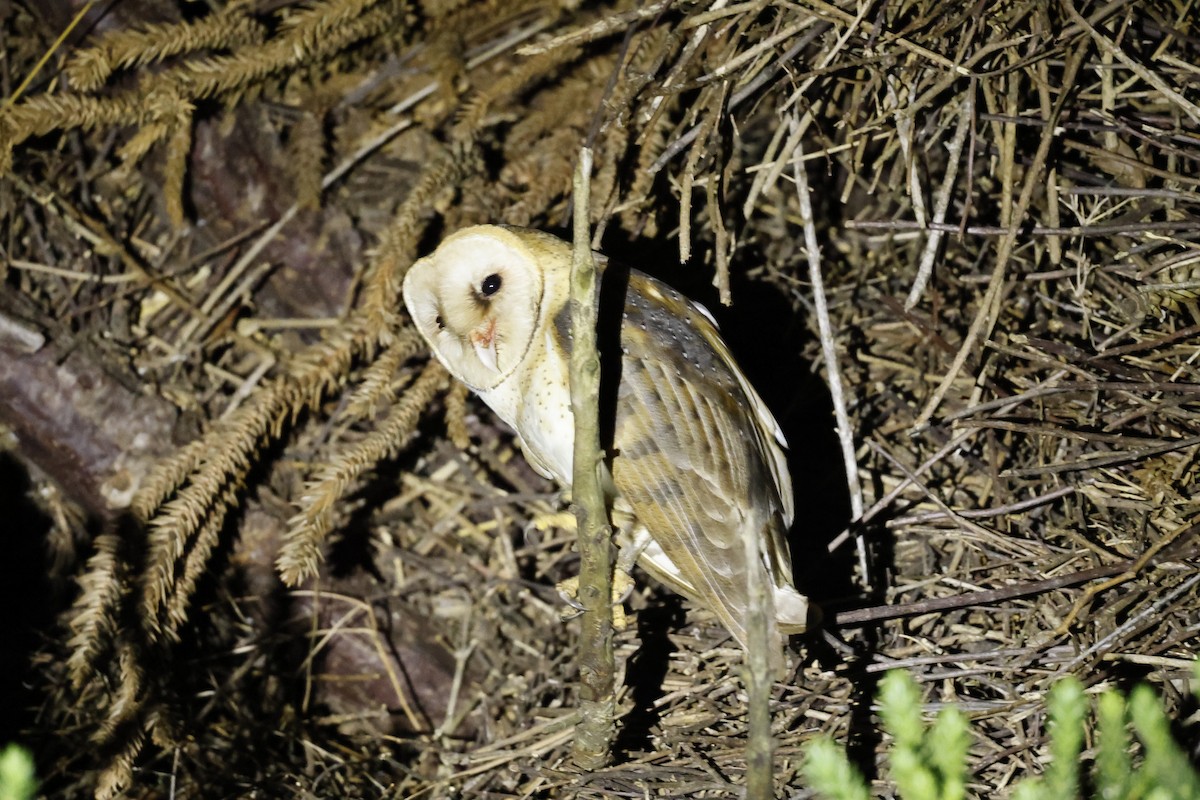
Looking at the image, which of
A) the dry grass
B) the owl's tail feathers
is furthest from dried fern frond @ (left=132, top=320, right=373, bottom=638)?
the owl's tail feathers

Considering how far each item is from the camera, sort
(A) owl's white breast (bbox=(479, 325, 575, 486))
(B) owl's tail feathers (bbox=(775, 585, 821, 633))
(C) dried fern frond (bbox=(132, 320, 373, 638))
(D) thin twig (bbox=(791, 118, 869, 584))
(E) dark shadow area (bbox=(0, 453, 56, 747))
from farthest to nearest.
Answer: (E) dark shadow area (bbox=(0, 453, 56, 747)) → (C) dried fern frond (bbox=(132, 320, 373, 638)) → (D) thin twig (bbox=(791, 118, 869, 584)) → (A) owl's white breast (bbox=(479, 325, 575, 486)) → (B) owl's tail feathers (bbox=(775, 585, 821, 633))

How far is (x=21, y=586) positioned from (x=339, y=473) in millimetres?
985

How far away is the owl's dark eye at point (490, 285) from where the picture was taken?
2320 mm

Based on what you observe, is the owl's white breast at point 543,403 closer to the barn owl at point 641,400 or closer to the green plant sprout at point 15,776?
the barn owl at point 641,400

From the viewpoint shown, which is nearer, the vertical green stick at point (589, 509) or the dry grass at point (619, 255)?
the vertical green stick at point (589, 509)

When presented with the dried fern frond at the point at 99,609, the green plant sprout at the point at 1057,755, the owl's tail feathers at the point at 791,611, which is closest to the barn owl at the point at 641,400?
the owl's tail feathers at the point at 791,611

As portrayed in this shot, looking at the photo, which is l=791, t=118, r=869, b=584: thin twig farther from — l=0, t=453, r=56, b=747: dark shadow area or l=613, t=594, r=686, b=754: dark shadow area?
l=0, t=453, r=56, b=747: dark shadow area

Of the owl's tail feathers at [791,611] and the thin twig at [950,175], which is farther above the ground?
the thin twig at [950,175]

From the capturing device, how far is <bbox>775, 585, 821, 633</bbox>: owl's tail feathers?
6.74ft

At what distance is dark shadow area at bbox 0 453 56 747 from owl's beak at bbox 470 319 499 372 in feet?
4.69

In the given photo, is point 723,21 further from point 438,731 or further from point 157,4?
point 438,731

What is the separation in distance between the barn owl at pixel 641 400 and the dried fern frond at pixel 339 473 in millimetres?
371

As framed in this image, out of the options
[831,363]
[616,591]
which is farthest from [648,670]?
[831,363]

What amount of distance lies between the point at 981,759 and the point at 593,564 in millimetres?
951
